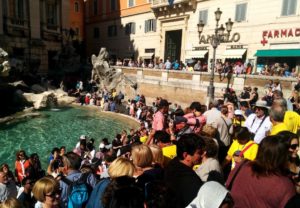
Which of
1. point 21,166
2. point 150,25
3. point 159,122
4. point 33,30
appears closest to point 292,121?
point 159,122

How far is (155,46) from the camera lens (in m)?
29.6

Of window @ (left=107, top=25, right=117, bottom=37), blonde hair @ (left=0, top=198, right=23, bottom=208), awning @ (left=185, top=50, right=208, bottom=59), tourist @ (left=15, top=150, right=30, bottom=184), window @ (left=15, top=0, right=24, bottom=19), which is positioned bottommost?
tourist @ (left=15, top=150, right=30, bottom=184)

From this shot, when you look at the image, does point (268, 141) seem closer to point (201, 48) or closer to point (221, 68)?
point (221, 68)

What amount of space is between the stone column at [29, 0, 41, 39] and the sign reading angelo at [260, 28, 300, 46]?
72.7 feet

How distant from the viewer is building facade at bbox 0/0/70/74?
25.7 m

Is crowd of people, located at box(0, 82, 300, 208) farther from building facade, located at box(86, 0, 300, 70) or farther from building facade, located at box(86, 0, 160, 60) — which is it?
building facade, located at box(86, 0, 160, 60)

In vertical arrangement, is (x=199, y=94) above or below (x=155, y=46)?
below

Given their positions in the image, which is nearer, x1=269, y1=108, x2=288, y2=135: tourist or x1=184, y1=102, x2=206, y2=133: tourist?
x1=269, y1=108, x2=288, y2=135: tourist

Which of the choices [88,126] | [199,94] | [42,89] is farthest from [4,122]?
[199,94]

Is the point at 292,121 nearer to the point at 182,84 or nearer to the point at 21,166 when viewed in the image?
the point at 21,166

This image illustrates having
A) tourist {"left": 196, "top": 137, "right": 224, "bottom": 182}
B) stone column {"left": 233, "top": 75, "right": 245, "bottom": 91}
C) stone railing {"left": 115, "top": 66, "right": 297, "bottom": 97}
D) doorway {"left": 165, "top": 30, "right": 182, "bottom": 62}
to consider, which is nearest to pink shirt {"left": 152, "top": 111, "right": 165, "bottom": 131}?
tourist {"left": 196, "top": 137, "right": 224, "bottom": 182}

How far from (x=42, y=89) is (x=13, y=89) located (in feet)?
10.7

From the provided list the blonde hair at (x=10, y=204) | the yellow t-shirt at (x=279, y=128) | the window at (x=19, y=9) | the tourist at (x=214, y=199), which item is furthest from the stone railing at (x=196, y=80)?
the blonde hair at (x=10, y=204)

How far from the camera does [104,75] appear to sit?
1013 inches
